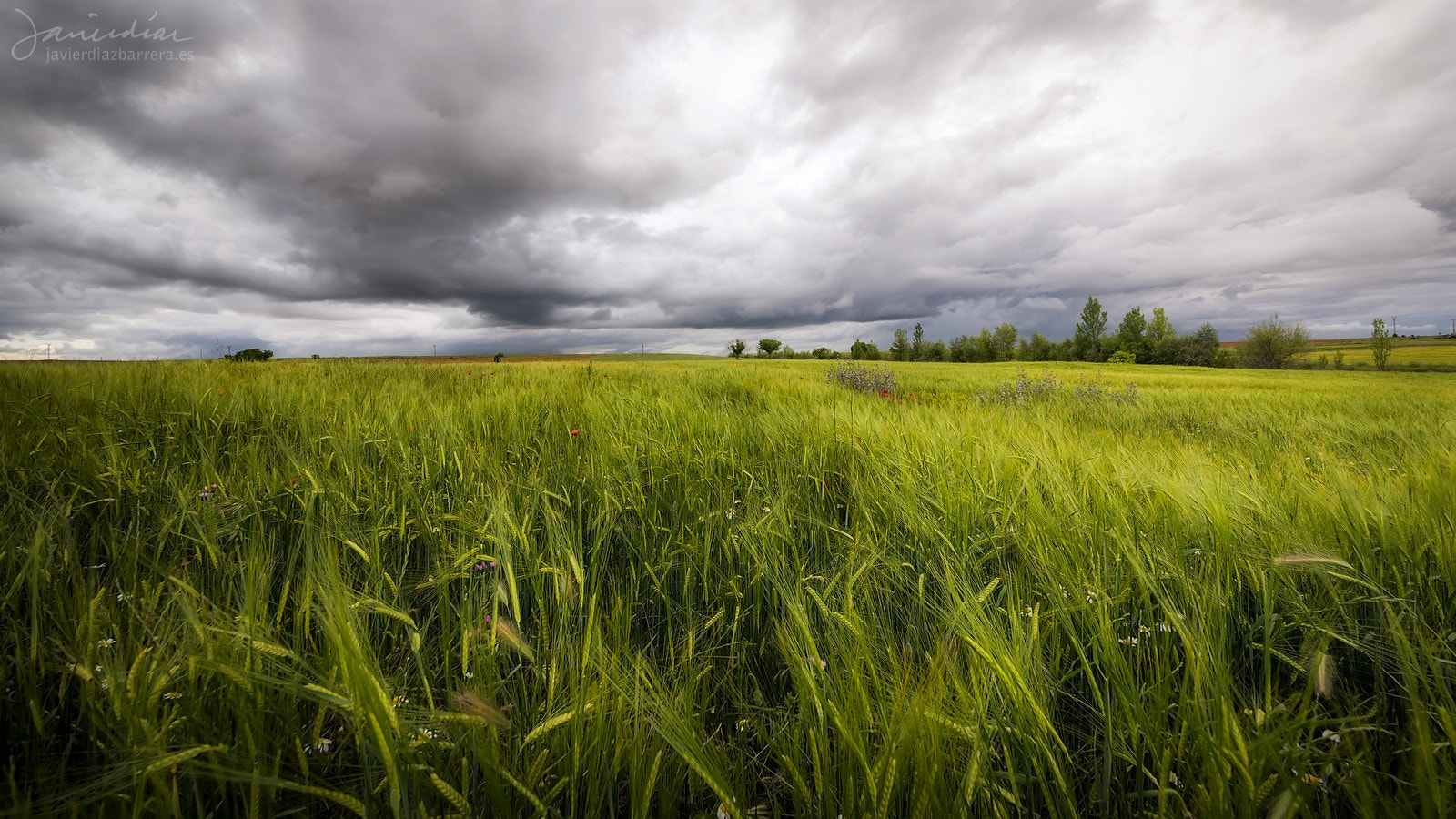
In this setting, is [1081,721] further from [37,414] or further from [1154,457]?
[37,414]

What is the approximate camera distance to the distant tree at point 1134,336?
226 feet

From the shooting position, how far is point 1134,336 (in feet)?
239

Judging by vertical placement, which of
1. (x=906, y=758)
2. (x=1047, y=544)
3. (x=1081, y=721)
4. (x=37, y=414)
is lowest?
(x=1081, y=721)

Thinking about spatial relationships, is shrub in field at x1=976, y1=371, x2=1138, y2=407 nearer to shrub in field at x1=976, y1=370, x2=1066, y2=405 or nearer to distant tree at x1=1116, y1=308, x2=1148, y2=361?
shrub in field at x1=976, y1=370, x2=1066, y2=405

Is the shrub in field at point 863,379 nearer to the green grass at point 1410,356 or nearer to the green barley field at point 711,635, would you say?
the green barley field at point 711,635

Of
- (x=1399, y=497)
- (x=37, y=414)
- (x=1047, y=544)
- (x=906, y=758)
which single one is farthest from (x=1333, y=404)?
(x=37, y=414)

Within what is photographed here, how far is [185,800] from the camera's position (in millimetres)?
747

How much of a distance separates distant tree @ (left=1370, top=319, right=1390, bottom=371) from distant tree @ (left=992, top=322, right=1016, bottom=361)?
3727cm

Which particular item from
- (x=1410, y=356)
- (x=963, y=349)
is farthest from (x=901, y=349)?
(x=1410, y=356)

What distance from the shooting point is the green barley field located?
0.79 metres

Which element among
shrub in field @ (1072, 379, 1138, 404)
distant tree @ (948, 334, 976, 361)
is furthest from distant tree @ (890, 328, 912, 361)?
shrub in field @ (1072, 379, 1138, 404)

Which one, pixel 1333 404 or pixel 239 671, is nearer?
pixel 239 671

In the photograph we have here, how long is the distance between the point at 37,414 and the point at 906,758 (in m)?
5.15

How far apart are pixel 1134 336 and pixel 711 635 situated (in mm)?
96428
